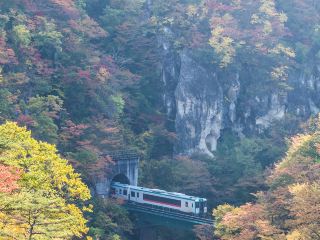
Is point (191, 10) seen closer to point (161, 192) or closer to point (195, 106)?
point (195, 106)

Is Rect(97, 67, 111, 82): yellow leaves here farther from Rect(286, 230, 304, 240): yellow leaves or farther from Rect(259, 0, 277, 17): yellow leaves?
Rect(286, 230, 304, 240): yellow leaves

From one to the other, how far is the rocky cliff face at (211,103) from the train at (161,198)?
7.19 meters

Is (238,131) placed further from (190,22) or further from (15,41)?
(15,41)

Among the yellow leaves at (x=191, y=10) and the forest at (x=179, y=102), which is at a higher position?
the yellow leaves at (x=191, y=10)

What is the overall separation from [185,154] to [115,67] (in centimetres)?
830

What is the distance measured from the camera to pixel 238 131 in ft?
126

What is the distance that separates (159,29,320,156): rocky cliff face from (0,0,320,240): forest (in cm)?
9

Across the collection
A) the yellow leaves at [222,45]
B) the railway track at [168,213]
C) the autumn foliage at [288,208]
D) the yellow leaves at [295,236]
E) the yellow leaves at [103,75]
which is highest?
the yellow leaves at [222,45]

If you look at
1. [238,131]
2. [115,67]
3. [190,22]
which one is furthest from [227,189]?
[190,22]

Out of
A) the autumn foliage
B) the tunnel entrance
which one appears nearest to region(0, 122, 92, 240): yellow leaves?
the autumn foliage

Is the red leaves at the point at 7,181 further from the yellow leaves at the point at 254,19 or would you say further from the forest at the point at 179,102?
the yellow leaves at the point at 254,19

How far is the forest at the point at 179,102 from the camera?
2048cm

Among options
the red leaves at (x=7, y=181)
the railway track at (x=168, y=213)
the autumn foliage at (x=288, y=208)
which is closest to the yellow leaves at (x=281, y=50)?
the railway track at (x=168, y=213)

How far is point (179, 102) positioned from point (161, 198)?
411 inches
